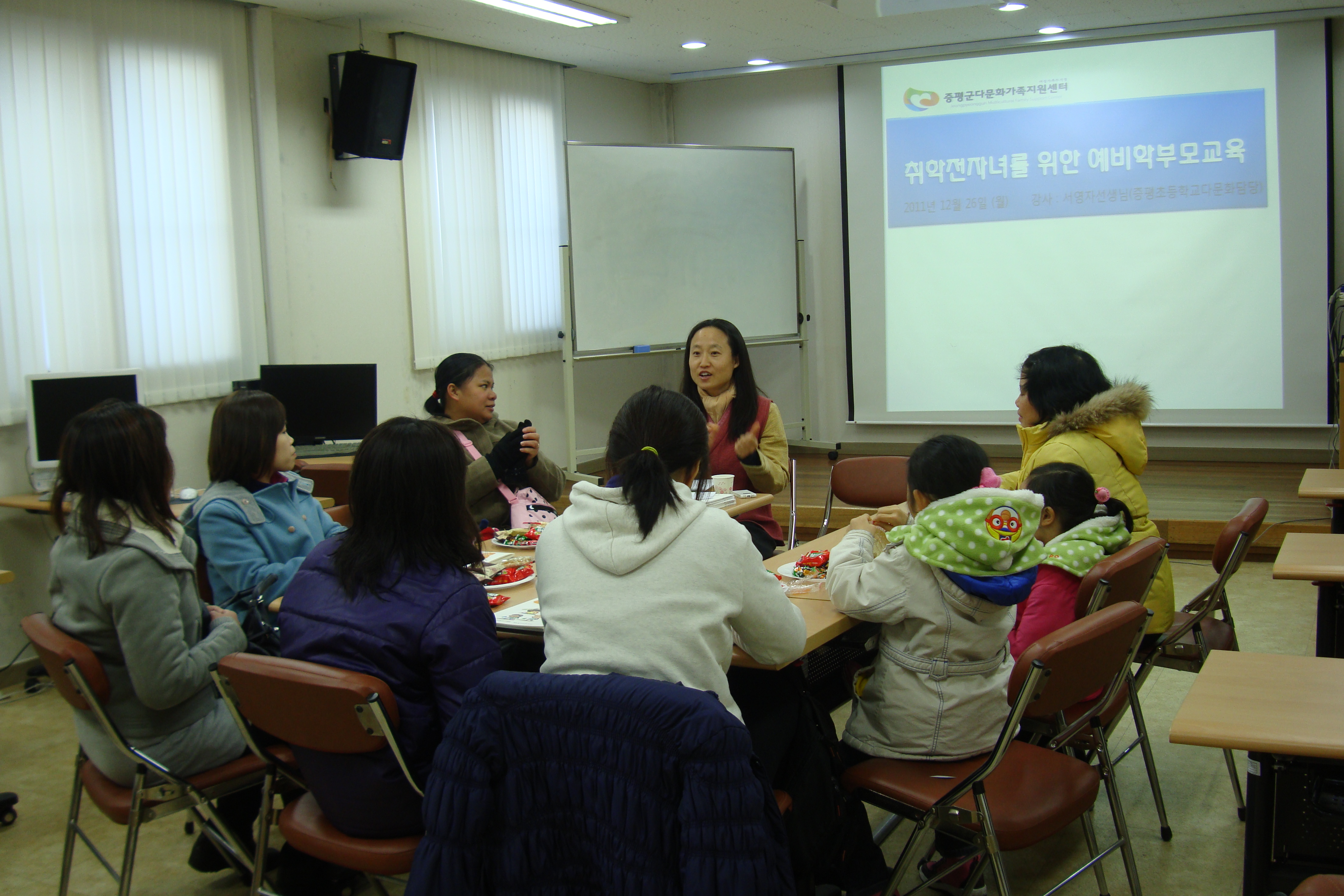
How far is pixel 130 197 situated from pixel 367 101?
48.9 inches

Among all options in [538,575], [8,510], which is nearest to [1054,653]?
[538,575]

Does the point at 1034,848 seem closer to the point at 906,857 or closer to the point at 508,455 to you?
the point at 906,857

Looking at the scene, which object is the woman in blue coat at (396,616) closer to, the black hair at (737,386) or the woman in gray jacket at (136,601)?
the woman in gray jacket at (136,601)

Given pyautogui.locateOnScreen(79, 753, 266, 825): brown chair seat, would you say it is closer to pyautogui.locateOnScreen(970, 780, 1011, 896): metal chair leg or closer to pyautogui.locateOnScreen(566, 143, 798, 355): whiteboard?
pyautogui.locateOnScreen(970, 780, 1011, 896): metal chair leg

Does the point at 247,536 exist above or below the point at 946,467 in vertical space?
below

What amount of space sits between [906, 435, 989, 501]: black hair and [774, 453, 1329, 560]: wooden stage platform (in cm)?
325

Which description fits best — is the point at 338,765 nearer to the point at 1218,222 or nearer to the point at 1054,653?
the point at 1054,653

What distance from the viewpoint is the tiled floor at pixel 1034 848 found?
2.46 metres

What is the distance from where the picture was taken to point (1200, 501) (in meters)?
5.64

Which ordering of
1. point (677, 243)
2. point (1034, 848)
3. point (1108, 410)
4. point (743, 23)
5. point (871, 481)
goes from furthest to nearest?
point (677, 243)
point (743, 23)
point (871, 481)
point (1108, 410)
point (1034, 848)

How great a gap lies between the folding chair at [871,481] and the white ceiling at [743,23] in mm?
2870

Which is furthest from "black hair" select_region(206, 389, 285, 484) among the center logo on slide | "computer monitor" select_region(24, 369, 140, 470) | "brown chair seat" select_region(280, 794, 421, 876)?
the center logo on slide

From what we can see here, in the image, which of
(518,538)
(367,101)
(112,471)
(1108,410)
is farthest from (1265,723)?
(367,101)

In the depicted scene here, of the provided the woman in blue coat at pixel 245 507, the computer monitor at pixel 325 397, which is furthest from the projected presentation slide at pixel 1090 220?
the woman in blue coat at pixel 245 507
